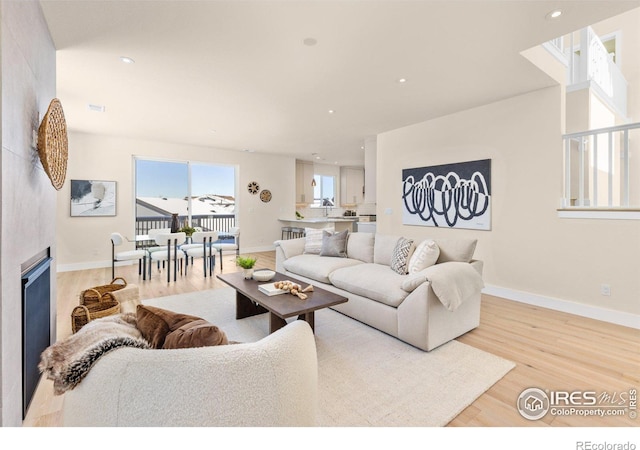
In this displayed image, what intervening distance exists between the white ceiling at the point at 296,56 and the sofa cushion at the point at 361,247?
5.97ft

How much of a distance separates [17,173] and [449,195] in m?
4.59

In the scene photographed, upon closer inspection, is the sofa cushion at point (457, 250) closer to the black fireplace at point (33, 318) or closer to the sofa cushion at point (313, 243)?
the sofa cushion at point (313, 243)

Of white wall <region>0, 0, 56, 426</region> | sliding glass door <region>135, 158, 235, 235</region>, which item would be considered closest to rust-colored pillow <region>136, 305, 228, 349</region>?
white wall <region>0, 0, 56, 426</region>

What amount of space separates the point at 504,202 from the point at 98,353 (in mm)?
4374

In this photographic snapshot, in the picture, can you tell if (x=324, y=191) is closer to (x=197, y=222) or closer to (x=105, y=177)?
(x=197, y=222)

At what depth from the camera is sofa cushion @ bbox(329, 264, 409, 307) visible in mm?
2572

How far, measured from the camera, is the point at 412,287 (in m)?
2.43

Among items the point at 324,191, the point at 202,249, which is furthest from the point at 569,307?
the point at 324,191

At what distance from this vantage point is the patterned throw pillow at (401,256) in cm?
303

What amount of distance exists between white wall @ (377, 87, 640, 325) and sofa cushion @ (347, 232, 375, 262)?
4.79 ft

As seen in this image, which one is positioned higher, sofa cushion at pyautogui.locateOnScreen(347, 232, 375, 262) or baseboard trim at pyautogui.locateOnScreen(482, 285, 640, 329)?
sofa cushion at pyautogui.locateOnScreen(347, 232, 375, 262)

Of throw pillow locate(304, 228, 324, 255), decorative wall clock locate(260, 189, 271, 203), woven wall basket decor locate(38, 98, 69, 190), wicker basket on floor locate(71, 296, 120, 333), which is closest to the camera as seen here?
woven wall basket decor locate(38, 98, 69, 190)

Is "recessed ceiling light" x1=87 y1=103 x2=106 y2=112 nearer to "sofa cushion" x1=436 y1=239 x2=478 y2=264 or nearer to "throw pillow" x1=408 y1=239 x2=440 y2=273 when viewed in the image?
"throw pillow" x1=408 y1=239 x2=440 y2=273

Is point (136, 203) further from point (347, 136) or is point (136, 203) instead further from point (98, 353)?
point (98, 353)
